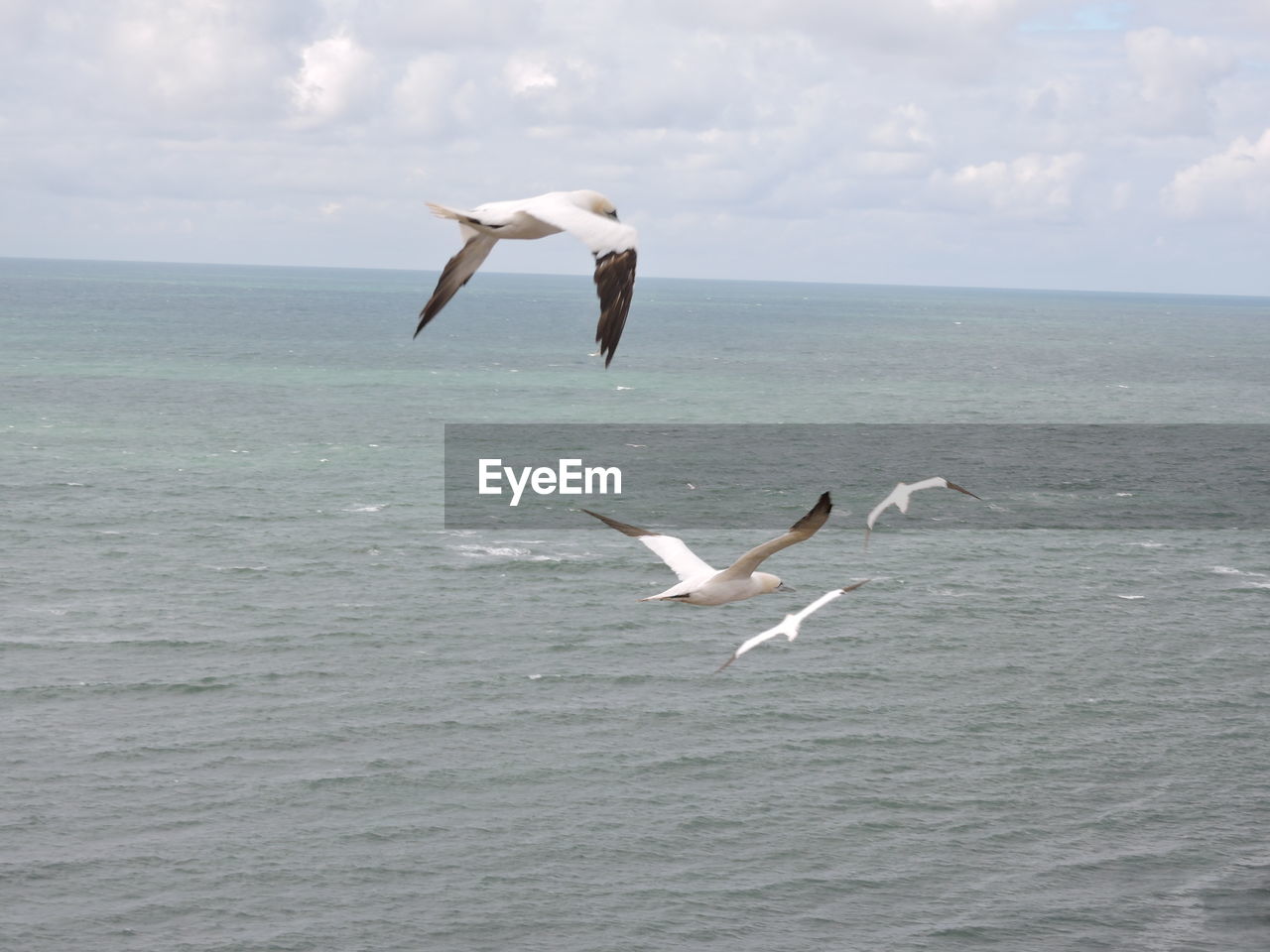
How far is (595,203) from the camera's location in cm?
1549

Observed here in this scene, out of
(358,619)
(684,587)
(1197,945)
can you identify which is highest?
(684,587)

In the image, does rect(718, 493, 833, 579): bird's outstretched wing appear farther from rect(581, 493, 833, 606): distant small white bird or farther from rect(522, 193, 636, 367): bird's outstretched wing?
rect(522, 193, 636, 367): bird's outstretched wing

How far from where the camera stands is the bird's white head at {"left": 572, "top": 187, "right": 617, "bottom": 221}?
605 inches

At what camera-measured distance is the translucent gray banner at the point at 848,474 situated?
11981 centimetres

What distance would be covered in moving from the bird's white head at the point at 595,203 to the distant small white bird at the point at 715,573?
15.4 feet

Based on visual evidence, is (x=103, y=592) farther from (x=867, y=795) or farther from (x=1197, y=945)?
(x=1197, y=945)

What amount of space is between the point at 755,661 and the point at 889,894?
2719 cm

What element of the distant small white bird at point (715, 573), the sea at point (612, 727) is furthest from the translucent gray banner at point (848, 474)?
the distant small white bird at point (715, 573)

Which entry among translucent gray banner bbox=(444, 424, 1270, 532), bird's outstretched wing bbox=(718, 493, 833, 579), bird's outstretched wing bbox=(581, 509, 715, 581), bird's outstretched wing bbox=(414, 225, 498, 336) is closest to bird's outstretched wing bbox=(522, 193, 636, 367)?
bird's outstretched wing bbox=(414, 225, 498, 336)

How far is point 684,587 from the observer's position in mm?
21500

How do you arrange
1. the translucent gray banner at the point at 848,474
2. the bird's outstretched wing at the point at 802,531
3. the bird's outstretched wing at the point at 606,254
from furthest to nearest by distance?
the translucent gray banner at the point at 848,474 → the bird's outstretched wing at the point at 802,531 → the bird's outstretched wing at the point at 606,254

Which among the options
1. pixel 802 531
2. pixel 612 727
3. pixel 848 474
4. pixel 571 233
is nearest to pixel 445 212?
pixel 571 233

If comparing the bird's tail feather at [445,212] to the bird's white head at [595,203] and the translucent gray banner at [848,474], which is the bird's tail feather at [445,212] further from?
the translucent gray banner at [848,474]

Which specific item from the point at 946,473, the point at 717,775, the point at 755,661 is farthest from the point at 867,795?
the point at 946,473
